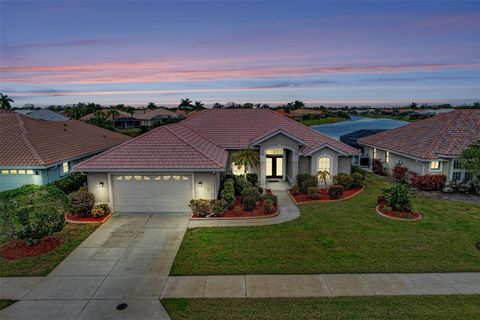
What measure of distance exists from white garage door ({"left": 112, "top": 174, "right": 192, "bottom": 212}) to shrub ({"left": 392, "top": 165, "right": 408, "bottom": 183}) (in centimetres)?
1683

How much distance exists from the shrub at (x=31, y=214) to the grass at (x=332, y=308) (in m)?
6.72

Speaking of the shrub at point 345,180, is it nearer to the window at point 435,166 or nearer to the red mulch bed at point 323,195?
the red mulch bed at point 323,195

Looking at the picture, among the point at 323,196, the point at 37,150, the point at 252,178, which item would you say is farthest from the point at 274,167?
the point at 37,150

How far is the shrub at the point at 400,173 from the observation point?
79.7 feet

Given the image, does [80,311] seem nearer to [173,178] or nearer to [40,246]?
[40,246]

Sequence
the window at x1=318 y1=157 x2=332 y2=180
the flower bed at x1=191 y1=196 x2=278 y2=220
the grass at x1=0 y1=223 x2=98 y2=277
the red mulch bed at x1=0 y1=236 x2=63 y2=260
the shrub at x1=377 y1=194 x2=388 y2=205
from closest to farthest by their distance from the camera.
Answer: the grass at x1=0 y1=223 x2=98 y2=277, the red mulch bed at x1=0 y1=236 x2=63 y2=260, the flower bed at x1=191 y1=196 x2=278 y2=220, the shrub at x1=377 y1=194 x2=388 y2=205, the window at x1=318 y1=157 x2=332 y2=180

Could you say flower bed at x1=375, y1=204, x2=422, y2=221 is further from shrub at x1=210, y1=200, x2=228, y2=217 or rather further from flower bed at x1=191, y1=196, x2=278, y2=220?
shrub at x1=210, y1=200, x2=228, y2=217

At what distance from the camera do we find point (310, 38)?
26266 millimetres

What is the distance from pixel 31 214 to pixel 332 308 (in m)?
11.5

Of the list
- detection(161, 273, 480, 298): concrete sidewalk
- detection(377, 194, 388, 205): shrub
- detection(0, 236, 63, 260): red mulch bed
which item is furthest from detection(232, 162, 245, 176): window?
detection(161, 273, 480, 298): concrete sidewalk

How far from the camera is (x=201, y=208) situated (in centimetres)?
1680

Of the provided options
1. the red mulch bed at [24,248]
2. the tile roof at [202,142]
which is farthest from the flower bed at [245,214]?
the red mulch bed at [24,248]

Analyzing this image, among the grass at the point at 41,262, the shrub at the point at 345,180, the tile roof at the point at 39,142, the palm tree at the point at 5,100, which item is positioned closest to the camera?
the grass at the point at 41,262

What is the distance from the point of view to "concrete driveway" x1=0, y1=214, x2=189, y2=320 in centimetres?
896
